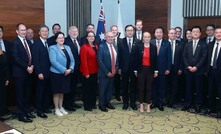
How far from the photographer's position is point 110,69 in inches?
171

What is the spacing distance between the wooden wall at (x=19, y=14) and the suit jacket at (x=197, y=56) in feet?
9.35

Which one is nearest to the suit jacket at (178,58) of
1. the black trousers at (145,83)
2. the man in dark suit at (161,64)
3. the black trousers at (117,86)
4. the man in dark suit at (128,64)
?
the man in dark suit at (161,64)

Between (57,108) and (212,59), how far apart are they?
104 inches

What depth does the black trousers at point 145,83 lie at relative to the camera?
425 cm

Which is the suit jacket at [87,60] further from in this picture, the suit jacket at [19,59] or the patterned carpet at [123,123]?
the suit jacket at [19,59]

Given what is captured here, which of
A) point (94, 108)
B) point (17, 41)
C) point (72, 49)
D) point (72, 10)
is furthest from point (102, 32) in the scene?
point (17, 41)

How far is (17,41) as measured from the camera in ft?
12.5

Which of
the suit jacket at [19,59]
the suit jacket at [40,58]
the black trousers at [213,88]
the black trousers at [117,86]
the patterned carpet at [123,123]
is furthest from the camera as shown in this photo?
the black trousers at [117,86]

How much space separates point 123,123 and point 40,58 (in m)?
1.62

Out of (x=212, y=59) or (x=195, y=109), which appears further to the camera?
(x=195, y=109)

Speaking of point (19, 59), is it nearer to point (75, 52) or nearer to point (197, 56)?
point (75, 52)

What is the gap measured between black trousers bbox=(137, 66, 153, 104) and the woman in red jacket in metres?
0.77

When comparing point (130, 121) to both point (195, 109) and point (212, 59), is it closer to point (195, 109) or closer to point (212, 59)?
point (195, 109)

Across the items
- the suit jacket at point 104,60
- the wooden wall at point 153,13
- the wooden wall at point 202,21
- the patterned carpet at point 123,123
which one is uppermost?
the wooden wall at point 153,13
